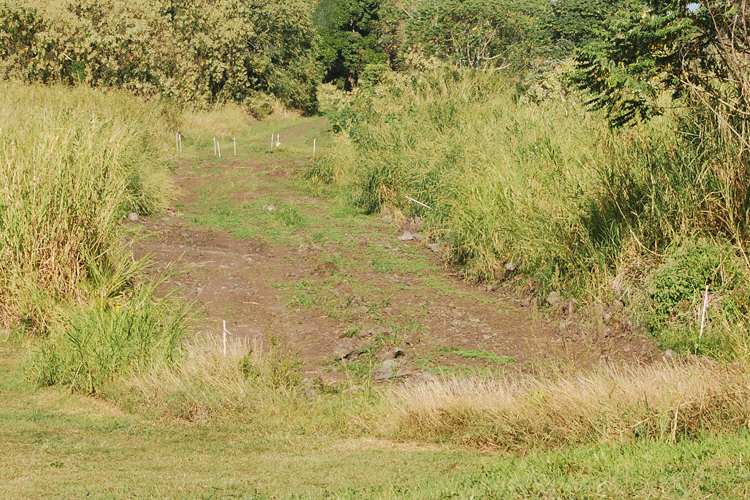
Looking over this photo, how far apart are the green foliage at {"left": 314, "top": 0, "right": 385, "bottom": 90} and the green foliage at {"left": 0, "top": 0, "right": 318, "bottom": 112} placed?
4.38 metres

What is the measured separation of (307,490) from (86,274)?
17.8ft

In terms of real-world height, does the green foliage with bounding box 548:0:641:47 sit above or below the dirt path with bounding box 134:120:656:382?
above

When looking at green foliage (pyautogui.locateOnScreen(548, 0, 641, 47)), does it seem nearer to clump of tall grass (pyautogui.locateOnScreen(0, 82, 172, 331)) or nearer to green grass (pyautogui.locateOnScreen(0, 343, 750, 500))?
clump of tall grass (pyautogui.locateOnScreen(0, 82, 172, 331))

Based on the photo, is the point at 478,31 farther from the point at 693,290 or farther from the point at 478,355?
the point at 478,355

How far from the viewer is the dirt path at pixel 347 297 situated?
8352mm

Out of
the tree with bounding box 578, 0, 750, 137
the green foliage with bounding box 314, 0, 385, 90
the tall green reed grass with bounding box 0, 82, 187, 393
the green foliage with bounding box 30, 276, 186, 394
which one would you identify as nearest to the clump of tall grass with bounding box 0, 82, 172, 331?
the tall green reed grass with bounding box 0, 82, 187, 393

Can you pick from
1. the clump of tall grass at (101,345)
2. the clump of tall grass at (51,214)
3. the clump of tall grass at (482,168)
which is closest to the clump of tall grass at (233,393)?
the clump of tall grass at (101,345)

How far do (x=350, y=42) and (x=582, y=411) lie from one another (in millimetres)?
43472

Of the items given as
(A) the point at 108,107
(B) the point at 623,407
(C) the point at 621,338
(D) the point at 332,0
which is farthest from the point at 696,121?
(D) the point at 332,0

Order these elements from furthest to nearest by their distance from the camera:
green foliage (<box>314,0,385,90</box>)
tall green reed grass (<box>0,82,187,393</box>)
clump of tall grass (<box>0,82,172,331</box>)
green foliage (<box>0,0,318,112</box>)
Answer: green foliage (<box>314,0,385,90</box>)
green foliage (<box>0,0,318,112</box>)
clump of tall grass (<box>0,82,172,331</box>)
tall green reed grass (<box>0,82,187,393</box>)

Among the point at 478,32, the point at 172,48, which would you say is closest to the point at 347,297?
the point at 172,48

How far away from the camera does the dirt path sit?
8352mm

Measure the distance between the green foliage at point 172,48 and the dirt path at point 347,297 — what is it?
408 inches

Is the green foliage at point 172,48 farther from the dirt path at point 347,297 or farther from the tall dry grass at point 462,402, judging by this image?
the tall dry grass at point 462,402
